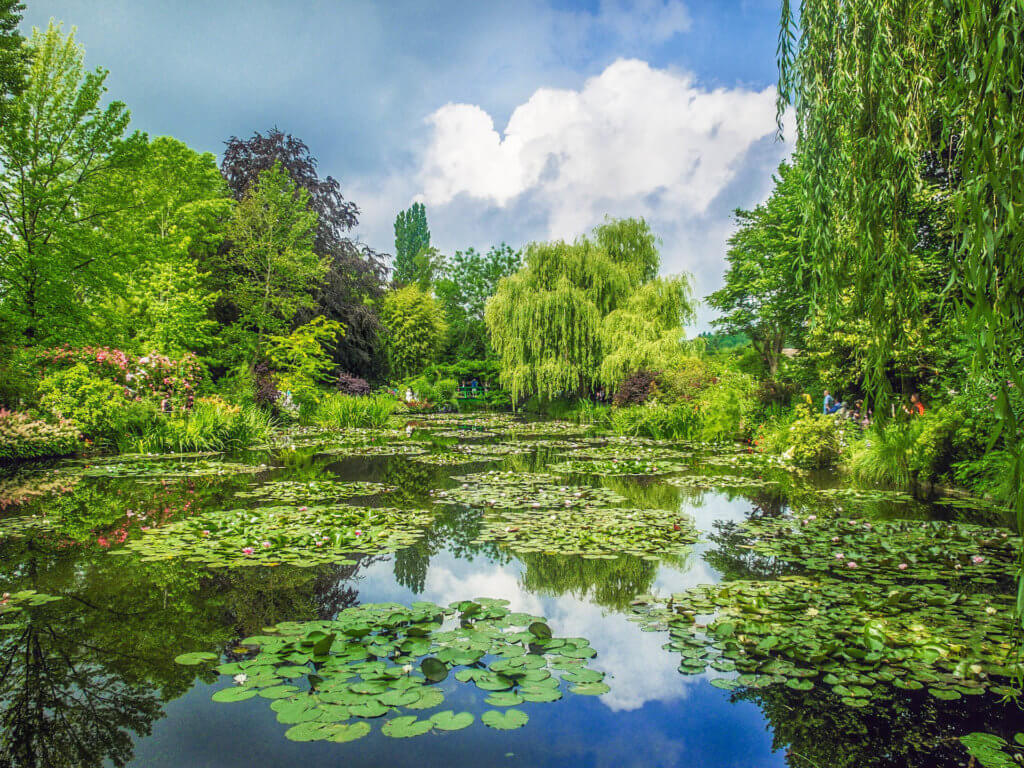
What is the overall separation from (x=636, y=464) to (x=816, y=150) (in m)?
6.11

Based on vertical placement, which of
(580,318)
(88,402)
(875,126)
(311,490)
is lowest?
(311,490)

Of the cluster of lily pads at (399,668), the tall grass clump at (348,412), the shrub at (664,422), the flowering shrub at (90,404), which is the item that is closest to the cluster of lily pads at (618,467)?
the shrub at (664,422)

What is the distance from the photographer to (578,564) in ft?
14.0

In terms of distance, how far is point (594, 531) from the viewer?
507 cm

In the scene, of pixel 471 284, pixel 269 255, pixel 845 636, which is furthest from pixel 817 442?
pixel 471 284

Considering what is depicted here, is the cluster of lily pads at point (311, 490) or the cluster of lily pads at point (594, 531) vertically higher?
the cluster of lily pads at point (311, 490)

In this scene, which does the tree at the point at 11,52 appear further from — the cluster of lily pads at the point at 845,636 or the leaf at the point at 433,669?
the cluster of lily pads at the point at 845,636

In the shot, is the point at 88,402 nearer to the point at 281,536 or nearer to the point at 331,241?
the point at 281,536

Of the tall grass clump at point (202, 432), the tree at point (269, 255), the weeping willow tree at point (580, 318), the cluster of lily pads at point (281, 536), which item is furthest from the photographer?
the weeping willow tree at point (580, 318)

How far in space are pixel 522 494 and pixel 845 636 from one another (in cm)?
425

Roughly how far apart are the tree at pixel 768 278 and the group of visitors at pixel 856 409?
266cm

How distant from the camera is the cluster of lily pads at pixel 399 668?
7.14 feet

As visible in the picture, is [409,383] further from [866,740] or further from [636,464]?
[866,740]

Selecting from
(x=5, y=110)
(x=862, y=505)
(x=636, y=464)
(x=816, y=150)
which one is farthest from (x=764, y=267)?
(x=5, y=110)
